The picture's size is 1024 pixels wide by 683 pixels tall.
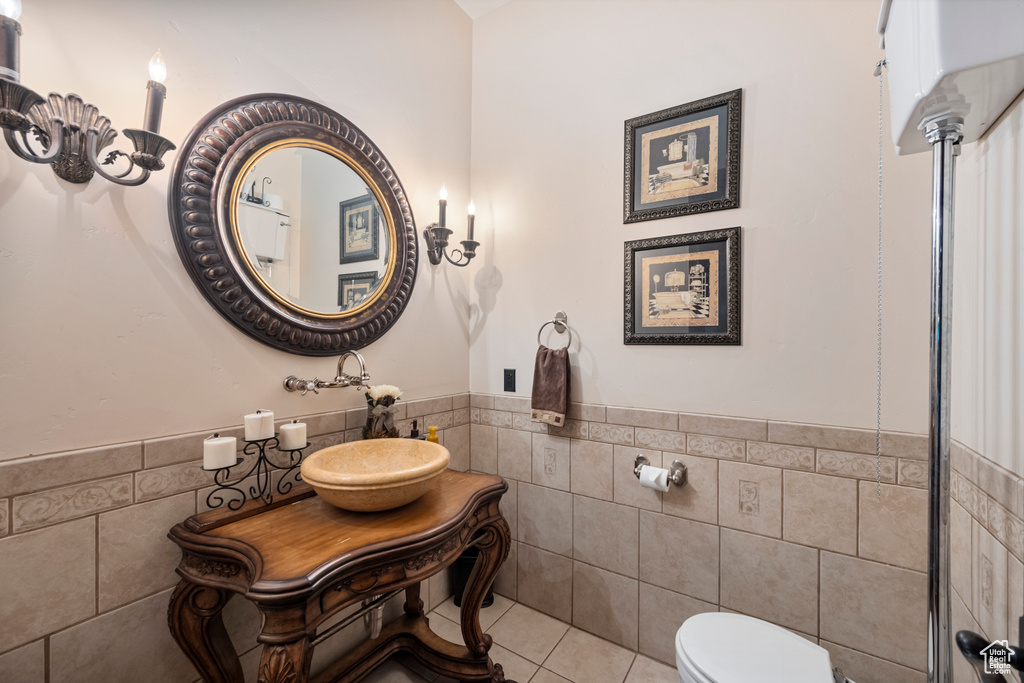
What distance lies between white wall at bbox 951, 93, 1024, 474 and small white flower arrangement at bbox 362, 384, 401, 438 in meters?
1.52

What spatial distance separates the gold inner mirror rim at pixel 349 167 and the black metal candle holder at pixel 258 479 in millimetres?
427

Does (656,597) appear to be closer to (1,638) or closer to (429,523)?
(429,523)

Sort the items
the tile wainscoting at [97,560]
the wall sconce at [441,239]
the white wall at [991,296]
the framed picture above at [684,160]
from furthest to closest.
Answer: the wall sconce at [441,239], the framed picture above at [684,160], the tile wainscoting at [97,560], the white wall at [991,296]

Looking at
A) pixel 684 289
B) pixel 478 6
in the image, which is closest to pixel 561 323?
pixel 684 289

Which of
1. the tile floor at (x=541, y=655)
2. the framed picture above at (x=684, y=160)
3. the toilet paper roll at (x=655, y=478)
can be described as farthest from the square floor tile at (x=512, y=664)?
the framed picture above at (x=684, y=160)

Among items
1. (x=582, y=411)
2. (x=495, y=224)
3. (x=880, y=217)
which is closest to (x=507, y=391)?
(x=582, y=411)

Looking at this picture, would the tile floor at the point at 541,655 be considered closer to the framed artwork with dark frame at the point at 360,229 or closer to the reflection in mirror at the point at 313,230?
the reflection in mirror at the point at 313,230

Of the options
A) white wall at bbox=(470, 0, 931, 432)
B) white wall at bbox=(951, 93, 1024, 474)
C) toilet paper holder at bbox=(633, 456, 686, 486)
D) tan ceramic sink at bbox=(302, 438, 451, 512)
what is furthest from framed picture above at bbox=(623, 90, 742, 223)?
tan ceramic sink at bbox=(302, 438, 451, 512)

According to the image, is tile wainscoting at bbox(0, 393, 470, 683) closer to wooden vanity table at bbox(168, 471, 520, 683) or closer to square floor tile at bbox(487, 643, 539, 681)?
wooden vanity table at bbox(168, 471, 520, 683)

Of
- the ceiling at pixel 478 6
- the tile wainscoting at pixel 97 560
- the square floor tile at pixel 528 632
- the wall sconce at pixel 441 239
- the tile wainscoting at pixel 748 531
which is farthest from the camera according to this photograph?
the ceiling at pixel 478 6

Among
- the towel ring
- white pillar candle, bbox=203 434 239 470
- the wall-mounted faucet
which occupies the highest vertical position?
the towel ring

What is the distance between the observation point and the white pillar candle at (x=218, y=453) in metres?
1.03

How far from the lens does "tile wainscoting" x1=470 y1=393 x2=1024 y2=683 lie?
3.24ft

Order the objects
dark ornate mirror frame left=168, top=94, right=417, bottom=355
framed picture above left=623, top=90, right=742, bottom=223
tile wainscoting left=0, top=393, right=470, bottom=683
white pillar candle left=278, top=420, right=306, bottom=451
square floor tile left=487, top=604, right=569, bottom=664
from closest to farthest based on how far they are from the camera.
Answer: tile wainscoting left=0, top=393, right=470, bottom=683 < dark ornate mirror frame left=168, top=94, right=417, bottom=355 < white pillar candle left=278, top=420, right=306, bottom=451 < framed picture above left=623, top=90, right=742, bottom=223 < square floor tile left=487, top=604, right=569, bottom=664
